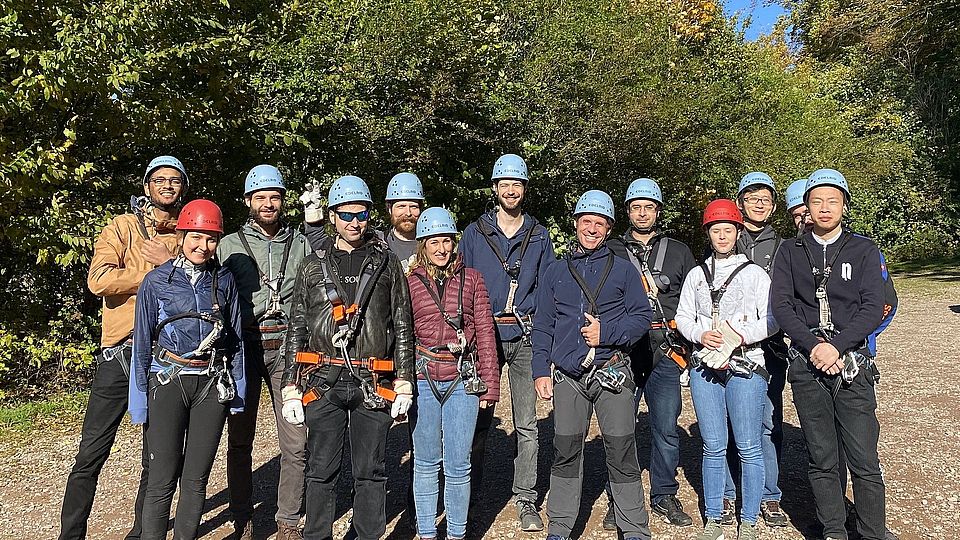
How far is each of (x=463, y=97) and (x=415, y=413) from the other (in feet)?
26.7

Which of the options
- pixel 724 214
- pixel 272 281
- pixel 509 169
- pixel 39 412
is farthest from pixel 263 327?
pixel 39 412

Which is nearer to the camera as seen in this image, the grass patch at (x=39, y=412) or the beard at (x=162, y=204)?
the beard at (x=162, y=204)

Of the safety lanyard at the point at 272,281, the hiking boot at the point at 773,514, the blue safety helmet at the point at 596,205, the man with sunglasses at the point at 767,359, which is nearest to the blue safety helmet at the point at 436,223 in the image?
the blue safety helmet at the point at 596,205

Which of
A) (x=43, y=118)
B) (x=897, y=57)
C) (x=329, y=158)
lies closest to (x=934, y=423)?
(x=329, y=158)

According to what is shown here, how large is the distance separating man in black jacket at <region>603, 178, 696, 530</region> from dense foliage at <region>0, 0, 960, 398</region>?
5.71m

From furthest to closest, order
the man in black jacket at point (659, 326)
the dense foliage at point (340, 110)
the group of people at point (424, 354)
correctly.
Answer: the dense foliage at point (340, 110) → the man in black jacket at point (659, 326) → the group of people at point (424, 354)

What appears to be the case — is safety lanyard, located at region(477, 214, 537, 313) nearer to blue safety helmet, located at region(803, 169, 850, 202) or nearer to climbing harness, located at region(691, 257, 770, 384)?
climbing harness, located at region(691, 257, 770, 384)

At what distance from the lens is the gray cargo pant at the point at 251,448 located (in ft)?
16.0

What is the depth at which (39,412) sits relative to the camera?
29.6ft

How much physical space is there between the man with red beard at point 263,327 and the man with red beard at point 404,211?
84cm

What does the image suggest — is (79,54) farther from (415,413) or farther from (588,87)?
(588,87)

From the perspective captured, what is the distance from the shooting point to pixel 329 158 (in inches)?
454

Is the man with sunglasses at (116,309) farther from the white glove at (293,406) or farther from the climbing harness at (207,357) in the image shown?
the white glove at (293,406)

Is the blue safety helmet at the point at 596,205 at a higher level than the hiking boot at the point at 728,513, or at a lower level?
higher
